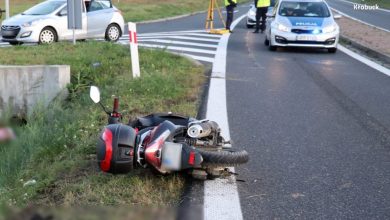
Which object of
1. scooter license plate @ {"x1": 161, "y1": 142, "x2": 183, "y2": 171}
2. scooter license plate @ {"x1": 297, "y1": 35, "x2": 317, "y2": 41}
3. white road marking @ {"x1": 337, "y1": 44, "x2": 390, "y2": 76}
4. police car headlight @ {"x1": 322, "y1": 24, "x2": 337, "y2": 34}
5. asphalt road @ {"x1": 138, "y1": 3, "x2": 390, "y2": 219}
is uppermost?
police car headlight @ {"x1": 322, "y1": 24, "x2": 337, "y2": 34}

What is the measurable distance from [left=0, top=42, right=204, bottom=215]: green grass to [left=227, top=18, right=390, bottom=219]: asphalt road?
771mm

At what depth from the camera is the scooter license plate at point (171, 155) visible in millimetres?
4293

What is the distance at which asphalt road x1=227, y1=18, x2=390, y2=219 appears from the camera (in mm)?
4387

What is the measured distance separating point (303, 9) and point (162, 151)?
13.9 m

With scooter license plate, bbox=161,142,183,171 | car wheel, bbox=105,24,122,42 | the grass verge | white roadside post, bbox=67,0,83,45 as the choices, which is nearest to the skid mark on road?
scooter license plate, bbox=161,142,183,171

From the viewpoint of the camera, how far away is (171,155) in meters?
4.30

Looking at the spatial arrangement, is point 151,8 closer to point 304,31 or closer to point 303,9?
point 303,9

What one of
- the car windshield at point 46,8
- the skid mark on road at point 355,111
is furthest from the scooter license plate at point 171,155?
the car windshield at point 46,8

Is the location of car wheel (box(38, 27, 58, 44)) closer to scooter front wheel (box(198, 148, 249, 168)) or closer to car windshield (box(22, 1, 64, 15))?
car windshield (box(22, 1, 64, 15))

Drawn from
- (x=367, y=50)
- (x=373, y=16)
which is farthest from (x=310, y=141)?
(x=373, y=16)

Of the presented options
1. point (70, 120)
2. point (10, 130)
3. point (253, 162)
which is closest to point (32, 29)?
point (70, 120)

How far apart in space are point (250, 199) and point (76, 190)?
1378 mm

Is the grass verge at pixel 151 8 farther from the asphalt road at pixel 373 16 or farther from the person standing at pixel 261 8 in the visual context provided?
the asphalt road at pixel 373 16

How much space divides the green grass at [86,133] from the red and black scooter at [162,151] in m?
0.23
